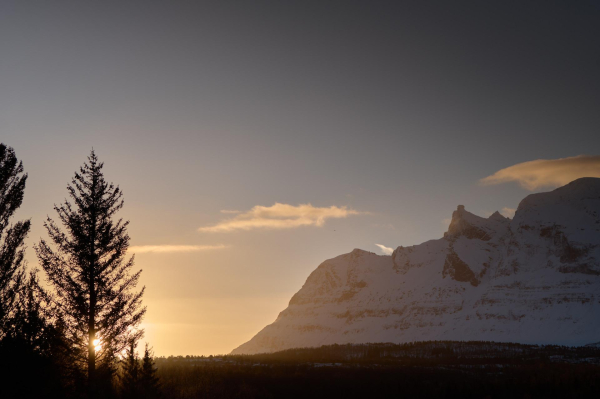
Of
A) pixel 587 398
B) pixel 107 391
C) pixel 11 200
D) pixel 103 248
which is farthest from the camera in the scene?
pixel 587 398

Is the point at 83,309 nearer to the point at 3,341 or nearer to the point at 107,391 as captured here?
the point at 3,341

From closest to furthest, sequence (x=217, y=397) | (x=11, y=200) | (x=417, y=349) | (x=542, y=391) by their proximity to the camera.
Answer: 1. (x=11, y=200)
2. (x=217, y=397)
3. (x=542, y=391)
4. (x=417, y=349)

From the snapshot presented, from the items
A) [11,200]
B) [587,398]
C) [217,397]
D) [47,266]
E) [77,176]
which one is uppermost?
[77,176]

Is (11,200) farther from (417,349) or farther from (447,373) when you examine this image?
(417,349)

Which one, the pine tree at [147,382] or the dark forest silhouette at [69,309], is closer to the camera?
the dark forest silhouette at [69,309]

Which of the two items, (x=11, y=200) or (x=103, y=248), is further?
(x=103, y=248)

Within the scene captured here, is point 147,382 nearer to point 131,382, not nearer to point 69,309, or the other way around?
point 131,382

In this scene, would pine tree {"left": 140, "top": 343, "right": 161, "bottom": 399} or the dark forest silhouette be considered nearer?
the dark forest silhouette

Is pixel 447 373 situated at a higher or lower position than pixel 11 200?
lower

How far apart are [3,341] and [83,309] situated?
5194 mm

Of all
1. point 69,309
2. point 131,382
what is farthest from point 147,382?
point 69,309

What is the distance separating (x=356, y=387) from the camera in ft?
241

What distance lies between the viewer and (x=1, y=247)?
2831 centimetres

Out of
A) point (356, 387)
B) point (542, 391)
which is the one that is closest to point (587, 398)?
point (542, 391)
